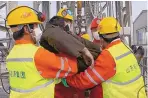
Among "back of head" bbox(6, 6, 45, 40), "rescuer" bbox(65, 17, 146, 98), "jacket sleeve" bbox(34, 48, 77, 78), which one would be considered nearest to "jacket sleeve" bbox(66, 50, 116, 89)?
"rescuer" bbox(65, 17, 146, 98)

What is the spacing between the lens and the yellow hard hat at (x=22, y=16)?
2.34m

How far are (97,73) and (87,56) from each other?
165 millimetres

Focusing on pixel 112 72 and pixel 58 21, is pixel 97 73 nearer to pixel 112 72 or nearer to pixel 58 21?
pixel 112 72

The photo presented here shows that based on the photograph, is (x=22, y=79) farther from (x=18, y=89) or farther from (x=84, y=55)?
(x=84, y=55)

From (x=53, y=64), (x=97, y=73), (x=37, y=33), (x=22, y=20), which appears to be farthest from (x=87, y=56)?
(x=22, y=20)

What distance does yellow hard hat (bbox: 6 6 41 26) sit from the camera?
2.34m

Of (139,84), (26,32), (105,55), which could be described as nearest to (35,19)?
(26,32)

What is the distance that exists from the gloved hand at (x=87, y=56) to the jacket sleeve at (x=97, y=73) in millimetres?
46

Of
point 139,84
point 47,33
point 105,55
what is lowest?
point 139,84

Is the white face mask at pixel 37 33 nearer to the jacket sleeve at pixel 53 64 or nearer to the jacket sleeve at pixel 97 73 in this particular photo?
the jacket sleeve at pixel 53 64

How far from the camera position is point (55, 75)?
7.56 feet

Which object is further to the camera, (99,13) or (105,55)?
(99,13)

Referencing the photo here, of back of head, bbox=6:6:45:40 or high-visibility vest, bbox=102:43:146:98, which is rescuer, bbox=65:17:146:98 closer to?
high-visibility vest, bbox=102:43:146:98

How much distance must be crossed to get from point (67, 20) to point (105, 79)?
69 cm
